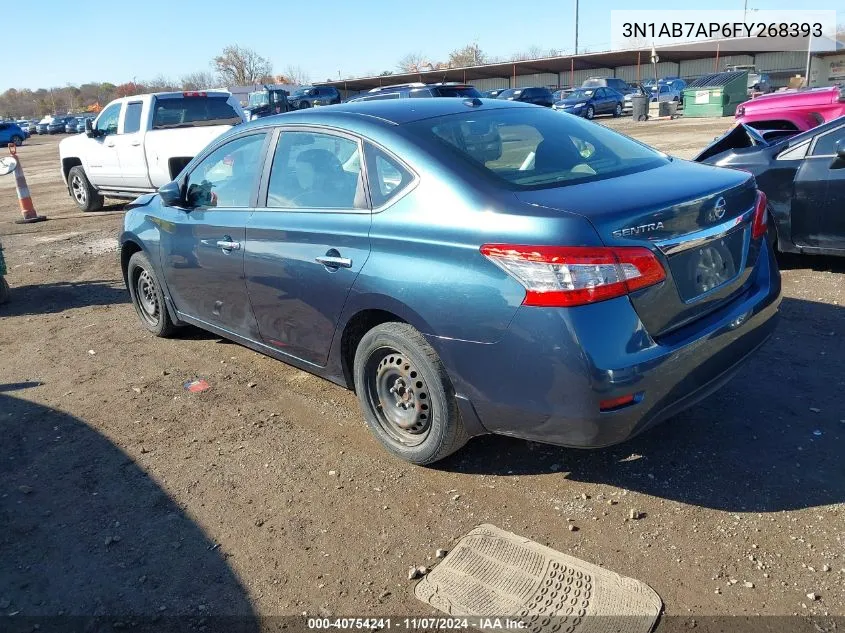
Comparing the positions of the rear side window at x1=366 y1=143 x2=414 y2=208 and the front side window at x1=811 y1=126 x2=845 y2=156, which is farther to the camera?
the front side window at x1=811 y1=126 x2=845 y2=156

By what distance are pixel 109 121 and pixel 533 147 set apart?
11.4 m

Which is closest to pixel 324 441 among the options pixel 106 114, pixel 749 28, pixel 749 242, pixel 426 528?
pixel 426 528

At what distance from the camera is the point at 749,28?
1998 inches

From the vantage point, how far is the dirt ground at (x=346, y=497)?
2807mm

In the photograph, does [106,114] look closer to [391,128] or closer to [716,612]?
[391,128]

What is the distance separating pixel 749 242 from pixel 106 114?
40.7 feet

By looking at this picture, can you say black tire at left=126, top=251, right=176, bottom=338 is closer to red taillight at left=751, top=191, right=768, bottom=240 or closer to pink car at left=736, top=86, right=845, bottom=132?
red taillight at left=751, top=191, right=768, bottom=240

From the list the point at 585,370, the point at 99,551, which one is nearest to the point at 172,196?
the point at 99,551

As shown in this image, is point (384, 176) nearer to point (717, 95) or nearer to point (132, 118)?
point (132, 118)

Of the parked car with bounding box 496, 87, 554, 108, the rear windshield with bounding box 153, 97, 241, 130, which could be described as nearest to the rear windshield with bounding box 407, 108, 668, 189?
the rear windshield with bounding box 153, 97, 241, 130

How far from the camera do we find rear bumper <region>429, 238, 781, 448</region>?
2750mm

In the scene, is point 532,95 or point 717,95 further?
point 532,95

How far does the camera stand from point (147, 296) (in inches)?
236

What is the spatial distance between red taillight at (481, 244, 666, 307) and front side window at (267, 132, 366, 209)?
1.11m
